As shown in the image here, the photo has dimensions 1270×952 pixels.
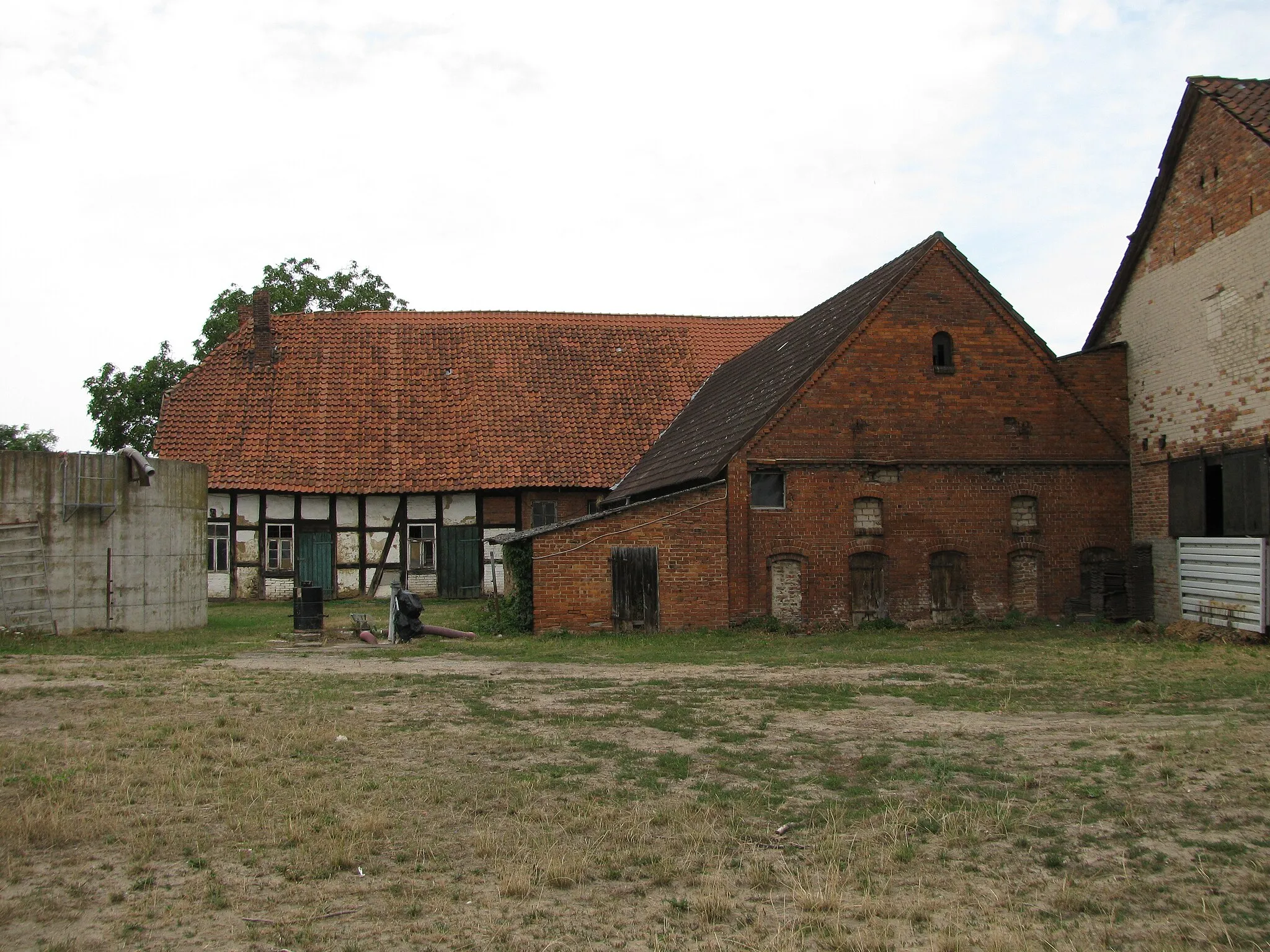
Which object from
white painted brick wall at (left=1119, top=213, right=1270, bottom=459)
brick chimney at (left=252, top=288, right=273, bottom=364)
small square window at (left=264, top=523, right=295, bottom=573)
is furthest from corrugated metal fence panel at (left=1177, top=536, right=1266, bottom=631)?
brick chimney at (left=252, top=288, right=273, bottom=364)

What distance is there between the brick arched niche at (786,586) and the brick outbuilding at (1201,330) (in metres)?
6.56

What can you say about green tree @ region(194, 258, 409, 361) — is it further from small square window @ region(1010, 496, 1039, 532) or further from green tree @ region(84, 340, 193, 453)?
small square window @ region(1010, 496, 1039, 532)

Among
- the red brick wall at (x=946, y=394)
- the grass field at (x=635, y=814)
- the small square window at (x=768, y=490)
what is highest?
the red brick wall at (x=946, y=394)

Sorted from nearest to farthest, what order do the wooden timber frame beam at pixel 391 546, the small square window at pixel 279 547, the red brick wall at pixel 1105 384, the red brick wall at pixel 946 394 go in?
the red brick wall at pixel 946 394 < the red brick wall at pixel 1105 384 < the small square window at pixel 279 547 < the wooden timber frame beam at pixel 391 546

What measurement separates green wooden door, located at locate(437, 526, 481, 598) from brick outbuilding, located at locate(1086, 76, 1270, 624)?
600 inches

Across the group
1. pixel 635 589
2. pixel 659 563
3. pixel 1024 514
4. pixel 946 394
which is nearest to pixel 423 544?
pixel 635 589

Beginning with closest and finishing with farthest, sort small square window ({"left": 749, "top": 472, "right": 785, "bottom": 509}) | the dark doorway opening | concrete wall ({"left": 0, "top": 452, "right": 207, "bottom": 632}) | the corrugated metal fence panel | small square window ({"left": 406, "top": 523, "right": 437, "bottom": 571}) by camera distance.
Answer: the corrugated metal fence panel, concrete wall ({"left": 0, "top": 452, "right": 207, "bottom": 632}), the dark doorway opening, small square window ({"left": 749, "top": 472, "right": 785, "bottom": 509}), small square window ({"left": 406, "top": 523, "right": 437, "bottom": 571})

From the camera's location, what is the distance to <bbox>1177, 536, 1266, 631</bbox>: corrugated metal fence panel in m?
16.0

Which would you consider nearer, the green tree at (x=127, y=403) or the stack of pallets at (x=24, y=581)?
the stack of pallets at (x=24, y=581)

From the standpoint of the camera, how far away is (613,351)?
31625 millimetres

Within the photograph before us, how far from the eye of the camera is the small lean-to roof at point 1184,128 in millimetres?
16828

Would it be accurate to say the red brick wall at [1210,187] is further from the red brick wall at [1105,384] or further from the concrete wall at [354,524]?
the concrete wall at [354,524]

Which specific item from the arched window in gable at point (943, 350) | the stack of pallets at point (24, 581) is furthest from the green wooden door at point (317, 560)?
the arched window in gable at point (943, 350)

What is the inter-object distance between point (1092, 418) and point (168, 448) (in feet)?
71.9
